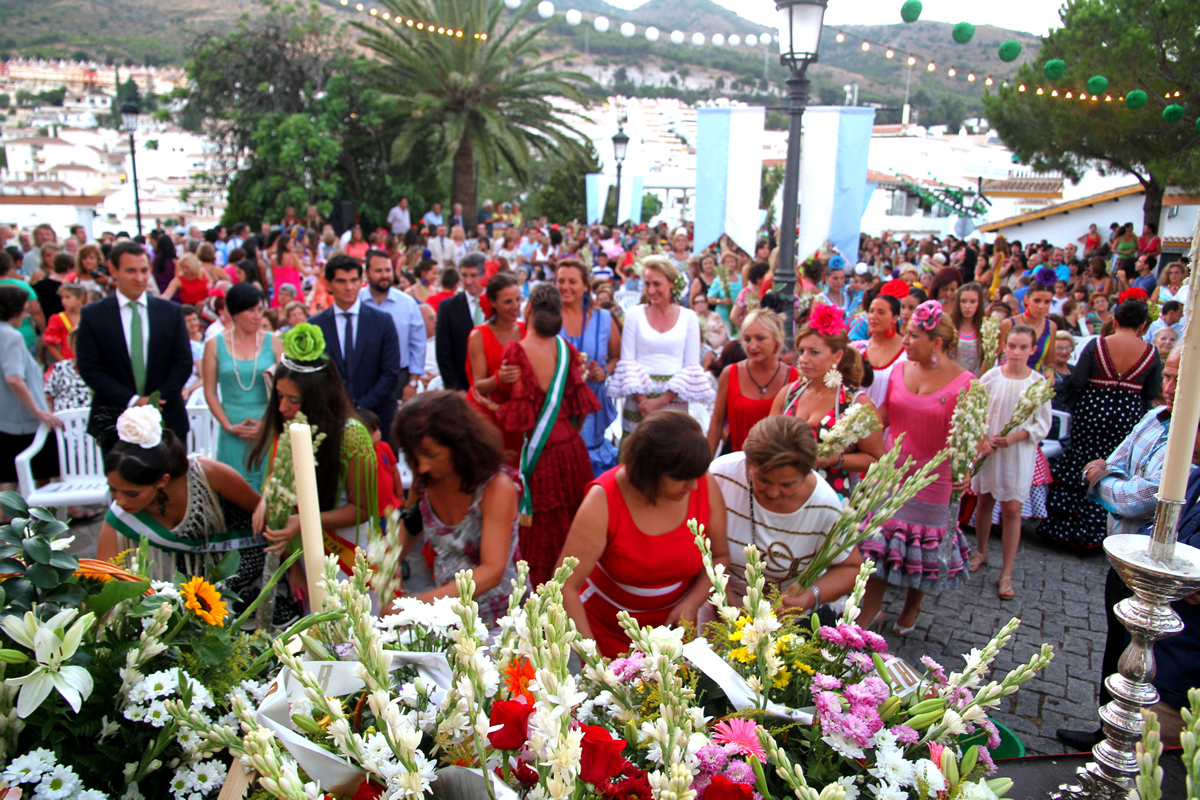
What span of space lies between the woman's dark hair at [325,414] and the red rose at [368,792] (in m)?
1.95

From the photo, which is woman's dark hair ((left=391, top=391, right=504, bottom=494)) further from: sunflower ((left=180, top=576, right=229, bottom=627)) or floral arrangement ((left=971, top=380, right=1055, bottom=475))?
floral arrangement ((left=971, top=380, right=1055, bottom=475))

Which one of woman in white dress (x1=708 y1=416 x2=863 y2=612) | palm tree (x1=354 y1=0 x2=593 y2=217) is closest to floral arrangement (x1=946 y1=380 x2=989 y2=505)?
woman in white dress (x1=708 y1=416 x2=863 y2=612)

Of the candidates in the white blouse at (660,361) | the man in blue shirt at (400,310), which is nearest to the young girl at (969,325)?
the white blouse at (660,361)

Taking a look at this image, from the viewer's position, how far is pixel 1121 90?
37.8 ft

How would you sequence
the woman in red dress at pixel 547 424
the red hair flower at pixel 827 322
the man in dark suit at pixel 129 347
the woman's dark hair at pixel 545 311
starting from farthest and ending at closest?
the man in dark suit at pixel 129 347 < the woman's dark hair at pixel 545 311 < the woman in red dress at pixel 547 424 < the red hair flower at pixel 827 322

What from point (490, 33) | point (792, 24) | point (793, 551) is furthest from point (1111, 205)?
point (793, 551)

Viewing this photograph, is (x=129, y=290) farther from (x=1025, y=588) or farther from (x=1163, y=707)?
(x=1025, y=588)

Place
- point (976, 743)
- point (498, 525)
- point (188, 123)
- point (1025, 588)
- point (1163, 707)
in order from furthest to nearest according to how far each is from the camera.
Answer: point (188, 123), point (1025, 588), point (498, 525), point (1163, 707), point (976, 743)

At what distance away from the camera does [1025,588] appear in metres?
5.03

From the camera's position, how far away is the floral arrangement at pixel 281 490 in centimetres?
236

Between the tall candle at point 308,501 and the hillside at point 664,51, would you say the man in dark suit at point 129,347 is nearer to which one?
the tall candle at point 308,501

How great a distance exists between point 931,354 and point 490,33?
21.0 meters

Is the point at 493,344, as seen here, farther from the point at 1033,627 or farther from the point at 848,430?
the point at 1033,627

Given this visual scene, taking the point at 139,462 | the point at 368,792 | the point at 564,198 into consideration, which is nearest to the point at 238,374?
the point at 139,462
